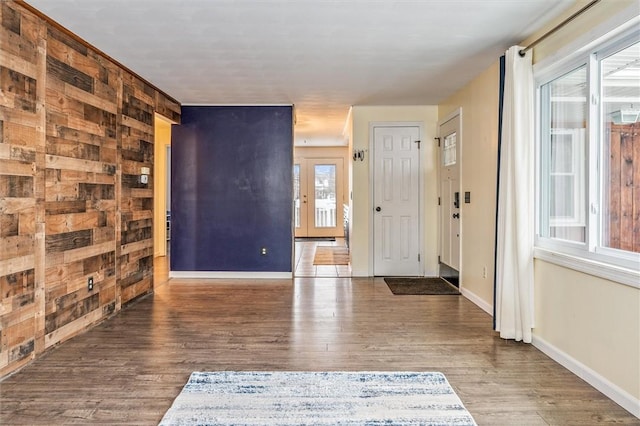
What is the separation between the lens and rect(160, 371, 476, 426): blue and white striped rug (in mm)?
1964

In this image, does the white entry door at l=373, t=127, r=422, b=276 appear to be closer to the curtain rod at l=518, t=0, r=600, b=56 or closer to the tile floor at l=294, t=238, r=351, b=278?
the tile floor at l=294, t=238, r=351, b=278

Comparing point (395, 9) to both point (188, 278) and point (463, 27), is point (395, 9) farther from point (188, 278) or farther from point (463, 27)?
point (188, 278)

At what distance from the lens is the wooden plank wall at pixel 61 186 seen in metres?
2.50

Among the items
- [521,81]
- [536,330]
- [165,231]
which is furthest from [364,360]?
[165,231]

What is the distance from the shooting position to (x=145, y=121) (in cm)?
438

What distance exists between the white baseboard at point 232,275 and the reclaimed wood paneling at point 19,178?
2.79 m

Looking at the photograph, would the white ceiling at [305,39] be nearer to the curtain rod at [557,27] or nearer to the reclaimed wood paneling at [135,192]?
the curtain rod at [557,27]

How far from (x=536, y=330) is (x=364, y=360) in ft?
4.37

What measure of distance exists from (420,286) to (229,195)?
2792 millimetres

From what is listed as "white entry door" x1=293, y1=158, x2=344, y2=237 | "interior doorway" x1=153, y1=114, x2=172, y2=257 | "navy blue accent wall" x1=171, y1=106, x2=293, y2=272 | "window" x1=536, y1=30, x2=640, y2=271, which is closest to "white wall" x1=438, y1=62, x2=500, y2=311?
"window" x1=536, y1=30, x2=640, y2=271

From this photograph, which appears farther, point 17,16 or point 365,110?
point 365,110

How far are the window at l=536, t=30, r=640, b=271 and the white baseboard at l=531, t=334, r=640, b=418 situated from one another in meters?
0.66

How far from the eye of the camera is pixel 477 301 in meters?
4.13

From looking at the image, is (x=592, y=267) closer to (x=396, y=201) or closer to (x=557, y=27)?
(x=557, y=27)
